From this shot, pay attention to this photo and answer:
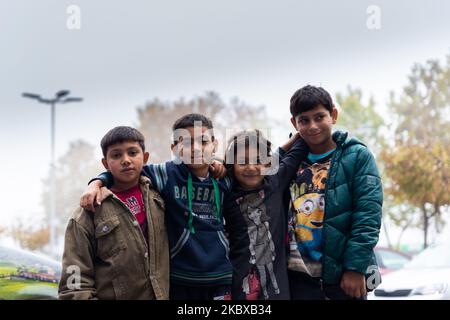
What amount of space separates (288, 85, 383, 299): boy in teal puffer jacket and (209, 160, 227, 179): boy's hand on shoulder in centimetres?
43

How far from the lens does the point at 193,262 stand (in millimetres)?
2811

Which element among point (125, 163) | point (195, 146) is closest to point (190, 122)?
point (195, 146)

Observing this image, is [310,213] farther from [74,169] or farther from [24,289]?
[74,169]

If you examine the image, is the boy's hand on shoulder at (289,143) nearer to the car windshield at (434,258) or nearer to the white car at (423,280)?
the white car at (423,280)

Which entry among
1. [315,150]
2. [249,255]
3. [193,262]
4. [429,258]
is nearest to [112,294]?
[193,262]

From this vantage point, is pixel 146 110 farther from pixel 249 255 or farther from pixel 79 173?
pixel 249 255

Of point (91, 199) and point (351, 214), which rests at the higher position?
point (91, 199)

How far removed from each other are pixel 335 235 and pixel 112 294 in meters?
1.20

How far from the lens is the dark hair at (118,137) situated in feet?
9.64

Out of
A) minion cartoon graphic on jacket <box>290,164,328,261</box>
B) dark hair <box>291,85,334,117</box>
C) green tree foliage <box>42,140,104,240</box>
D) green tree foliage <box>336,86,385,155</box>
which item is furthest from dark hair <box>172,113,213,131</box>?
green tree foliage <box>42,140,104,240</box>

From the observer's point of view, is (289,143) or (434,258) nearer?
(289,143)

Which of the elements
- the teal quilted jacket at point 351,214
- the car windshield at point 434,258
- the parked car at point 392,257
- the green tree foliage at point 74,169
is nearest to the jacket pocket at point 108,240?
the teal quilted jacket at point 351,214

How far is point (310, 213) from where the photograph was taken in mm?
3041

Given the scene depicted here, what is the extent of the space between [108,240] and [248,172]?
88 cm
